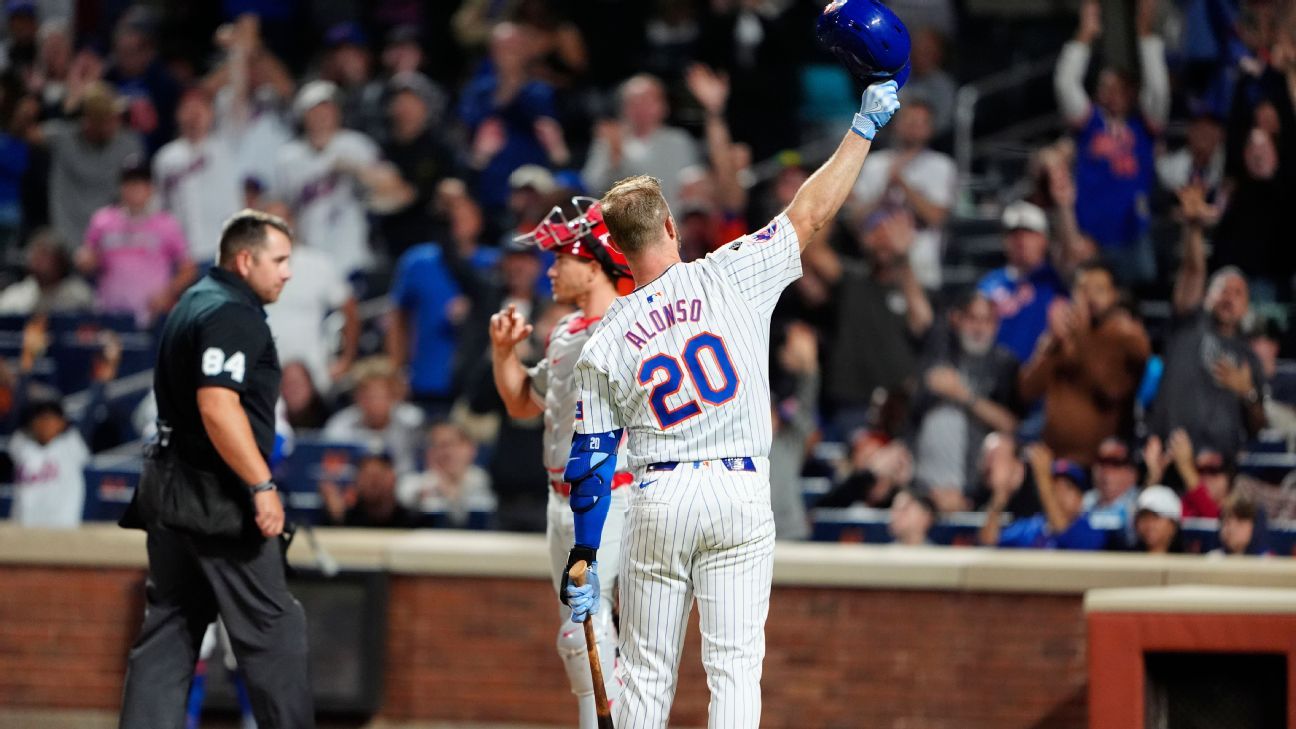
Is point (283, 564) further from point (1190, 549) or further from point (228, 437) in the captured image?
point (1190, 549)

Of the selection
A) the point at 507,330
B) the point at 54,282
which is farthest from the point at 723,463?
the point at 54,282

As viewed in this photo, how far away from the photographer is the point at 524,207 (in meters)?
10.2

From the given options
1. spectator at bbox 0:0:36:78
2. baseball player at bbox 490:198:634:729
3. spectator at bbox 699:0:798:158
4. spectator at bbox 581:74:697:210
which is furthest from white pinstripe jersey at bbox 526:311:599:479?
spectator at bbox 0:0:36:78

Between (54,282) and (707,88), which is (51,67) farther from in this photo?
(707,88)

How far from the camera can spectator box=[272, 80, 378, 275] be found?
11.4 metres

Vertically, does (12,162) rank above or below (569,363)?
above

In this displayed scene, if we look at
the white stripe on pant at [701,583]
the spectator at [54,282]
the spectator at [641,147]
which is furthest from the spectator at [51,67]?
the white stripe on pant at [701,583]

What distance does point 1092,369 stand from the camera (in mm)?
8773

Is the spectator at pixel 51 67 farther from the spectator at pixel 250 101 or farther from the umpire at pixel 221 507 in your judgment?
the umpire at pixel 221 507

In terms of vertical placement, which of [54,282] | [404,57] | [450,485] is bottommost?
[450,485]

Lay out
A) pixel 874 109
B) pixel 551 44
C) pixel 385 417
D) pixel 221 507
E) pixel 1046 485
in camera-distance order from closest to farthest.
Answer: pixel 874 109 < pixel 221 507 < pixel 1046 485 < pixel 385 417 < pixel 551 44

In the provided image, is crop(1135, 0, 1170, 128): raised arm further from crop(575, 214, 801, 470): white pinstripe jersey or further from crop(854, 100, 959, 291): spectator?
crop(575, 214, 801, 470): white pinstripe jersey

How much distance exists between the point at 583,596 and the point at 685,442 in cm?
56

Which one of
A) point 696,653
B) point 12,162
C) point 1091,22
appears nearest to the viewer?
point 696,653
